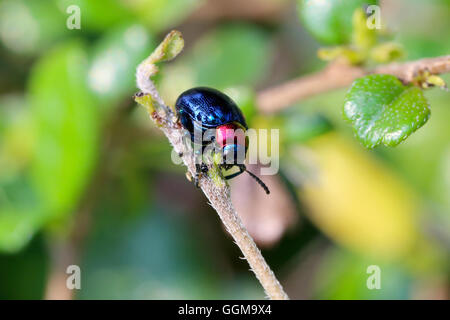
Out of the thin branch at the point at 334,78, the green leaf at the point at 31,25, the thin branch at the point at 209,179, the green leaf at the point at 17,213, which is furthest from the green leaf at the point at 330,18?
the green leaf at the point at 31,25

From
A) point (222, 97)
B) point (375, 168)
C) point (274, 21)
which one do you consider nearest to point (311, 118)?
point (222, 97)

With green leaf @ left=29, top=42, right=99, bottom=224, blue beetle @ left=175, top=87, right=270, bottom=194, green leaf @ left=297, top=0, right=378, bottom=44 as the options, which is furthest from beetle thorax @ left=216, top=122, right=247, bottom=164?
green leaf @ left=29, top=42, right=99, bottom=224

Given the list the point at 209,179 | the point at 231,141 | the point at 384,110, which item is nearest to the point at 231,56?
the point at 231,141

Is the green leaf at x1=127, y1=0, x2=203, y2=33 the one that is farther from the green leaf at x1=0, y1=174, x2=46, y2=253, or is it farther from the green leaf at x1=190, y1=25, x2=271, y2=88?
the green leaf at x1=0, y1=174, x2=46, y2=253

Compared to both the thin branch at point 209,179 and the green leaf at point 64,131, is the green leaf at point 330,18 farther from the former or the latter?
the green leaf at point 64,131

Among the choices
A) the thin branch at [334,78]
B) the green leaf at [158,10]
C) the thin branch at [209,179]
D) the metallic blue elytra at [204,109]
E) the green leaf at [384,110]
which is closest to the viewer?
the thin branch at [209,179]

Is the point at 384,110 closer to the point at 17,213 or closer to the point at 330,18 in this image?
the point at 330,18
